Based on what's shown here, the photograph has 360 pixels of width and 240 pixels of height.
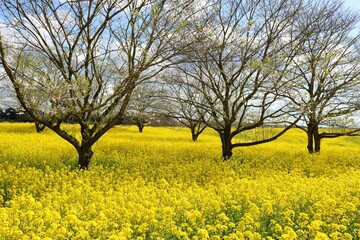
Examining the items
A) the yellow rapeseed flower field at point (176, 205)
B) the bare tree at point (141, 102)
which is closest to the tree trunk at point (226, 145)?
the yellow rapeseed flower field at point (176, 205)

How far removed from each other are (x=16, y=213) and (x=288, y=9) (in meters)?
10.9

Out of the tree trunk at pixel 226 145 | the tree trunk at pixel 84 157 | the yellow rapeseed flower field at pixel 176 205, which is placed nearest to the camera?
the yellow rapeseed flower field at pixel 176 205

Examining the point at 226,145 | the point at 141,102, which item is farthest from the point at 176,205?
the point at 226,145

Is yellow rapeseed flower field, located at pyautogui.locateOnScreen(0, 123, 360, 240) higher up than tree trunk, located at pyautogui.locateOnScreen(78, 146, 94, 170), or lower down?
lower down

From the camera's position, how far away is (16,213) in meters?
5.85

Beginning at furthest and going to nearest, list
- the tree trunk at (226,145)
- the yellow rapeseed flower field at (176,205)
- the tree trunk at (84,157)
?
1. the tree trunk at (226,145)
2. the tree trunk at (84,157)
3. the yellow rapeseed flower field at (176,205)

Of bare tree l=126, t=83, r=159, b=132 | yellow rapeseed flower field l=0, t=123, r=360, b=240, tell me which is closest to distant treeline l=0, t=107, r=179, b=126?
bare tree l=126, t=83, r=159, b=132

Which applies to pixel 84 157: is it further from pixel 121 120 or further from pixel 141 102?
pixel 121 120

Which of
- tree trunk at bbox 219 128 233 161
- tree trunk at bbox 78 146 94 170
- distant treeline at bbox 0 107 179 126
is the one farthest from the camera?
tree trunk at bbox 219 128 233 161

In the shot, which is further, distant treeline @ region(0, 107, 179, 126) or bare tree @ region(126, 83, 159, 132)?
distant treeline @ region(0, 107, 179, 126)

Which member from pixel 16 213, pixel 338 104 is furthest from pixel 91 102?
pixel 338 104

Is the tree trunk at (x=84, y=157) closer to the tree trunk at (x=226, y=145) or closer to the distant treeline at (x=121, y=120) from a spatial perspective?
the distant treeline at (x=121, y=120)

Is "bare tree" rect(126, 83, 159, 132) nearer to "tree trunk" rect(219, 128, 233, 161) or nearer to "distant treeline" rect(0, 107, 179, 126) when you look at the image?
"distant treeline" rect(0, 107, 179, 126)

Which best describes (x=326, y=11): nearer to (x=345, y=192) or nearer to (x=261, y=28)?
(x=261, y=28)
